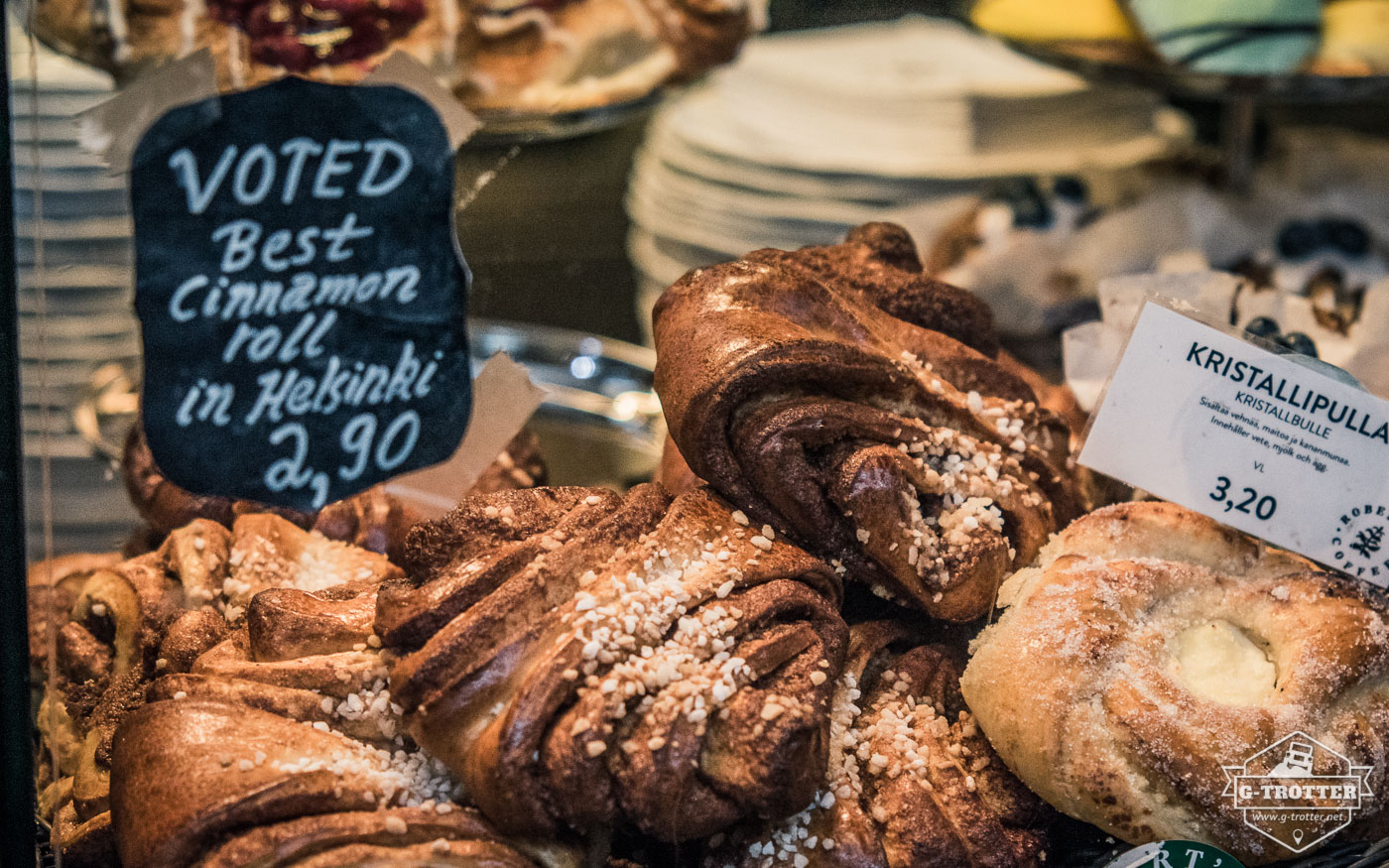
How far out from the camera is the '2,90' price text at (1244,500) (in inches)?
59.0

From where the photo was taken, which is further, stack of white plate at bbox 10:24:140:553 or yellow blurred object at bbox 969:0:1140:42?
yellow blurred object at bbox 969:0:1140:42

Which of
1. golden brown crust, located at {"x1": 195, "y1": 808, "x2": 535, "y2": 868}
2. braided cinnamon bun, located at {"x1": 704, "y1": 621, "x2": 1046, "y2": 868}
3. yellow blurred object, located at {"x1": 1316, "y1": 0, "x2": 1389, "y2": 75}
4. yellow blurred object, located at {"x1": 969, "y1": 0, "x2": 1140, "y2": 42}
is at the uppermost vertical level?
yellow blurred object, located at {"x1": 1316, "y1": 0, "x2": 1389, "y2": 75}

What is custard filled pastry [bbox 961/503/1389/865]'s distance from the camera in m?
1.32

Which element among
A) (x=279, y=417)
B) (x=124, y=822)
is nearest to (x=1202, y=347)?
(x=279, y=417)

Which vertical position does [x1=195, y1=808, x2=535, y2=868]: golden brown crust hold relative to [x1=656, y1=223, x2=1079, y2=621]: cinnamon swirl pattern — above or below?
below

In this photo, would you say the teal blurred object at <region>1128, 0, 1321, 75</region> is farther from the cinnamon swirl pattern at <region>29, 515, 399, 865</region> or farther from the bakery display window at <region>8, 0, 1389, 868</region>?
the cinnamon swirl pattern at <region>29, 515, 399, 865</region>

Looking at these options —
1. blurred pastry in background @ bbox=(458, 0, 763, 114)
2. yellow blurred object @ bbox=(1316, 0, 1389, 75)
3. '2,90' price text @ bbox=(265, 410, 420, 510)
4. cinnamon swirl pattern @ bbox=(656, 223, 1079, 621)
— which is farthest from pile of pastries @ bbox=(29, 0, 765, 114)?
yellow blurred object @ bbox=(1316, 0, 1389, 75)

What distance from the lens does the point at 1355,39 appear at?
2.90m

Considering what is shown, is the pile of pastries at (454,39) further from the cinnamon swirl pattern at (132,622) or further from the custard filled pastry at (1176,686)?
the custard filled pastry at (1176,686)

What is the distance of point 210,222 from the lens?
55.3 inches

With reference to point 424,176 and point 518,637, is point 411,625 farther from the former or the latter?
point 424,176

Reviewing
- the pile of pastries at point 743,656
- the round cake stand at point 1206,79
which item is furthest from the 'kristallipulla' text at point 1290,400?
the round cake stand at point 1206,79

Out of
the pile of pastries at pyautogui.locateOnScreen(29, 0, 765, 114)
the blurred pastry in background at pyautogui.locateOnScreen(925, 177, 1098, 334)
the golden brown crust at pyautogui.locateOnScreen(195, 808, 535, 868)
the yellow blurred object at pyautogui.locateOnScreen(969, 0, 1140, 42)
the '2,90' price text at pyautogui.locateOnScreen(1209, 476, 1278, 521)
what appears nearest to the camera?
the golden brown crust at pyautogui.locateOnScreen(195, 808, 535, 868)

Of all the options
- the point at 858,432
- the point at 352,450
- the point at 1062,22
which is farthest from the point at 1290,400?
the point at 1062,22
